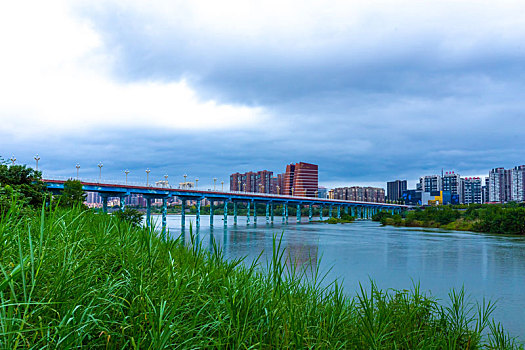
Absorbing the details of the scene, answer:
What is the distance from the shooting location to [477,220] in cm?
8875

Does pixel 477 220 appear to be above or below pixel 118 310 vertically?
below

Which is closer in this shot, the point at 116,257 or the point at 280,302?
the point at 280,302

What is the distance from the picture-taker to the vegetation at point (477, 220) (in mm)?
72688

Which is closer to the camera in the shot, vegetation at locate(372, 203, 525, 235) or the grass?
the grass

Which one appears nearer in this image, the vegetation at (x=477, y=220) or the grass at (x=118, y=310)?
the grass at (x=118, y=310)

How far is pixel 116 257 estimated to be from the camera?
250 inches

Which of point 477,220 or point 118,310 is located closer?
point 118,310

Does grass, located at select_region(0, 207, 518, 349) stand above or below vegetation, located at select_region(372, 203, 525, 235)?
above

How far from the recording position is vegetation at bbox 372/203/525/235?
7269 centimetres

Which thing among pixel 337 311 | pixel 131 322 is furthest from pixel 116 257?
pixel 337 311

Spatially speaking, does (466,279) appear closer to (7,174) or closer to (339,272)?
(339,272)

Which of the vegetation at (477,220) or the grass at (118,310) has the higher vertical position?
the grass at (118,310)

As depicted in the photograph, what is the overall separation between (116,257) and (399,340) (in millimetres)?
6361

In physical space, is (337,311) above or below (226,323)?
below
